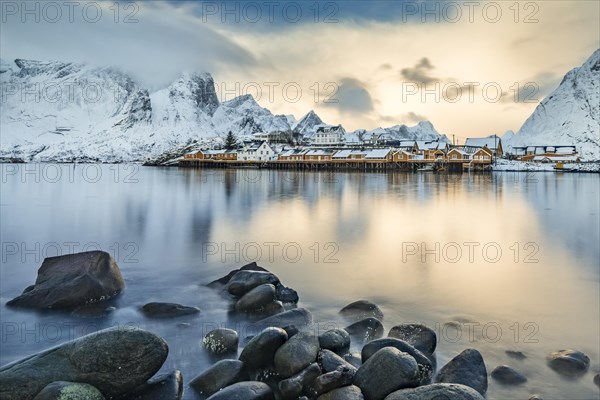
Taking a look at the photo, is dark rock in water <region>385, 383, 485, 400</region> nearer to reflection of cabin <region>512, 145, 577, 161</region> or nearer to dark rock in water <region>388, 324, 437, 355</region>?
dark rock in water <region>388, 324, 437, 355</region>

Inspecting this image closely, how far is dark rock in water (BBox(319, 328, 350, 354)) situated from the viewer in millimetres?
6617

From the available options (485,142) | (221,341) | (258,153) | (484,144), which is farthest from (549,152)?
(221,341)

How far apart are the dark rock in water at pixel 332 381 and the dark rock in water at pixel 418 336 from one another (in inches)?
76.7

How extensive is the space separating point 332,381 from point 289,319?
9.48 ft

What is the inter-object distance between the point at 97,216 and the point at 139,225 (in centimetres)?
461

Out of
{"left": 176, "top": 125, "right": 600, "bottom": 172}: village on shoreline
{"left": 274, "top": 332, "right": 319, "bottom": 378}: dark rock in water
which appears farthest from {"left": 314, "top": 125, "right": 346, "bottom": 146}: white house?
{"left": 274, "top": 332, "right": 319, "bottom": 378}: dark rock in water

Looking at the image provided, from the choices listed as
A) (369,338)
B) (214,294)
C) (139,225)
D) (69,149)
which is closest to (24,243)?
(139,225)

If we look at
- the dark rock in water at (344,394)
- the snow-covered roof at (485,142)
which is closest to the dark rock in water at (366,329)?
the dark rock in water at (344,394)

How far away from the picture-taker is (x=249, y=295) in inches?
359

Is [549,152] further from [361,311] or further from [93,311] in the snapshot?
[93,311]

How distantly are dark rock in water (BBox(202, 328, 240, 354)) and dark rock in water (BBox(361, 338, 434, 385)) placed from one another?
2186 millimetres

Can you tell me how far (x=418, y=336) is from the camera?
720 centimetres

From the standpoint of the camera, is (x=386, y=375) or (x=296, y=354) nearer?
(x=386, y=375)

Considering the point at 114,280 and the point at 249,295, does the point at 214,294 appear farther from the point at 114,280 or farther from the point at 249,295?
the point at 114,280
